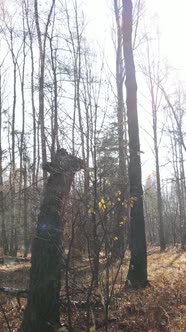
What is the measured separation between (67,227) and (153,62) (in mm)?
20528

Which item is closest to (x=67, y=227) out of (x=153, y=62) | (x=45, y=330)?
(x=45, y=330)

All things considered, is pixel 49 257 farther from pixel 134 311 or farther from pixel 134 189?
pixel 134 189

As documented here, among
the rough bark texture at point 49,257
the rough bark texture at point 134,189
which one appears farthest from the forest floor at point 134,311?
the rough bark texture at point 134,189

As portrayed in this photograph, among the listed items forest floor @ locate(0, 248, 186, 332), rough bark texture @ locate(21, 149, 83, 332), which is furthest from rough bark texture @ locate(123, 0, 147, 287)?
rough bark texture @ locate(21, 149, 83, 332)

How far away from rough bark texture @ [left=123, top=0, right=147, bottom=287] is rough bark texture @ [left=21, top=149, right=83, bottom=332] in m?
3.17

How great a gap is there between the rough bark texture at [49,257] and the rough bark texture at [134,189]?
3174 mm

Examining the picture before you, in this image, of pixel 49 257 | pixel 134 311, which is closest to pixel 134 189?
pixel 134 311

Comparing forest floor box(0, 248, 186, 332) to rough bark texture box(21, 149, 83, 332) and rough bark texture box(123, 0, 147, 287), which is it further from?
rough bark texture box(123, 0, 147, 287)

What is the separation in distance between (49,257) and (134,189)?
12.9ft

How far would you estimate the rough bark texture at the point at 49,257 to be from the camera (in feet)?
18.5

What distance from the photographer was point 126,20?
10.3 meters

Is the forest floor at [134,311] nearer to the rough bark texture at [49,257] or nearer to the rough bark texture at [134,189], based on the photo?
the rough bark texture at [49,257]

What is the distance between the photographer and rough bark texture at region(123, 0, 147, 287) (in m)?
9.23

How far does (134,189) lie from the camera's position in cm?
934
